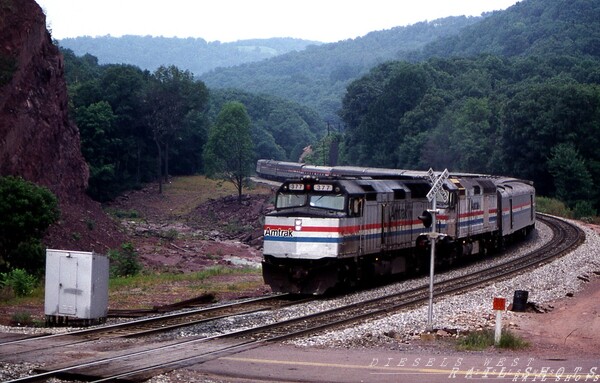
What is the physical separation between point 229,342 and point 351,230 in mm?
9626

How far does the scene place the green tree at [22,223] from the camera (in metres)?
42.9

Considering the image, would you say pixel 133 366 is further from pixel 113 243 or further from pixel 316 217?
pixel 113 243

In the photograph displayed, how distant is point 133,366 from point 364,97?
12510cm

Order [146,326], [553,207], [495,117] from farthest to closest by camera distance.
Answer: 1. [495,117]
2. [553,207]
3. [146,326]

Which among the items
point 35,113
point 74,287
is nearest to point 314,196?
point 74,287

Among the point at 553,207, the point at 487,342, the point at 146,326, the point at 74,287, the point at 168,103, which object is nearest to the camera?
the point at 487,342

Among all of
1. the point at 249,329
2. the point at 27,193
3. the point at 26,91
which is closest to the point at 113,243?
the point at 26,91

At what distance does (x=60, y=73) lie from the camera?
74.1 m

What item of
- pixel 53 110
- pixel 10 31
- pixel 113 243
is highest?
pixel 10 31

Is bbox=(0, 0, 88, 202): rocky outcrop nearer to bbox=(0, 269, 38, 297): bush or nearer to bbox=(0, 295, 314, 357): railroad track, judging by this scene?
bbox=(0, 269, 38, 297): bush

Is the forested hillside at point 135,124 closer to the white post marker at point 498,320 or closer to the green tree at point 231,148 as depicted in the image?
the green tree at point 231,148

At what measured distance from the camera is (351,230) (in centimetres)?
2816

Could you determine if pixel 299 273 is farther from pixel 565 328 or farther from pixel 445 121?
pixel 445 121

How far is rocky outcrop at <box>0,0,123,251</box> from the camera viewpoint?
6066 cm
